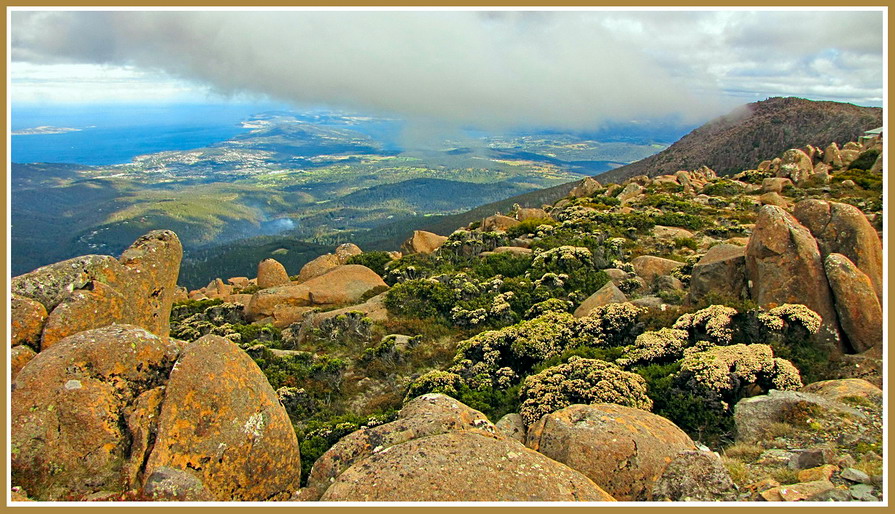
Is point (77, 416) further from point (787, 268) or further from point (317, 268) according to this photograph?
point (317, 268)

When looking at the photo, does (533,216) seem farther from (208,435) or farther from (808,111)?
(808,111)

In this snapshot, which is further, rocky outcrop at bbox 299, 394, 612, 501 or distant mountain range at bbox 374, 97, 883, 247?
distant mountain range at bbox 374, 97, 883, 247

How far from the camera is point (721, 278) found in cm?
1584

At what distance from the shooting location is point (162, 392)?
26.3 ft

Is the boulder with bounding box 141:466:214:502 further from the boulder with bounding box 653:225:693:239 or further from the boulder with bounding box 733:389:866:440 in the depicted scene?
the boulder with bounding box 653:225:693:239

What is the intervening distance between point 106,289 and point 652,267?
20.4 meters

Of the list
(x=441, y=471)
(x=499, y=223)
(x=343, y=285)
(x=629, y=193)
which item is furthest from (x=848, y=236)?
(x=629, y=193)

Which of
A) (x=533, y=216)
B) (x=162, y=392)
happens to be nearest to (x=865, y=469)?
(x=162, y=392)

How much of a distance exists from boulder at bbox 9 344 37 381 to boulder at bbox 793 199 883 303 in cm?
1848

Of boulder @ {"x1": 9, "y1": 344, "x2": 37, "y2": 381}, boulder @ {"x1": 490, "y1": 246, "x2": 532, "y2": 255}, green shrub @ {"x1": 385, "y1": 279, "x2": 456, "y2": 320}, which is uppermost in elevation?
boulder @ {"x1": 9, "y1": 344, "x2": 37, "y2": 381}

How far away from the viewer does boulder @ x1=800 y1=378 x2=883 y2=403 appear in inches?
364

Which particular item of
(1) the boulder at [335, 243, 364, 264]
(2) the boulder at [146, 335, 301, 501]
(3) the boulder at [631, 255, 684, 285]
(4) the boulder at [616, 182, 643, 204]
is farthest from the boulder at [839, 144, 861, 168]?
(2) the boulder at [146, 335, 301, 501]

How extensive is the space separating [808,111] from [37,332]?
13770 centimetres

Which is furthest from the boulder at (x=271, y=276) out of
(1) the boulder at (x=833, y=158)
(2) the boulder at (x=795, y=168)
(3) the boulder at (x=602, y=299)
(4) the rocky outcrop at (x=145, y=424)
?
(1) the boulder at (x=833, y=158)
